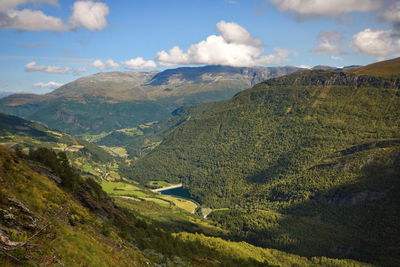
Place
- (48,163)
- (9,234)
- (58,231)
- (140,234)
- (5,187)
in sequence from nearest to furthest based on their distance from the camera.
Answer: (9,234) → (58,231) → (5,187) → (48,163) → (140,234)

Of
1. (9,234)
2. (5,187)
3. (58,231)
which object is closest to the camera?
(9,234)

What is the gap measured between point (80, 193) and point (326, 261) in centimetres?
18199

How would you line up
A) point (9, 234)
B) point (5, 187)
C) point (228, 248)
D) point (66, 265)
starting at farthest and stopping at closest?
1. point (228, 248)
2. point (5, 187)
3. point (66, 265)
4. point (9, 234)

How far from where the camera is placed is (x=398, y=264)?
196 metres

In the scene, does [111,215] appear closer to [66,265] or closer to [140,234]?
[140,234]

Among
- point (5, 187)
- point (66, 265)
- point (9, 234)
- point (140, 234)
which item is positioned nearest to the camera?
point (9, 234)

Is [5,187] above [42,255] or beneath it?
above

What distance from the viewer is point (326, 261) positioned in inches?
7776

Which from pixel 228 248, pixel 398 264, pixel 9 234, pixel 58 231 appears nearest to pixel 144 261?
pixel 58 231

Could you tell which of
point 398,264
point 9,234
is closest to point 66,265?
point 9,234

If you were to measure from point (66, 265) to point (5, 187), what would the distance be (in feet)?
53.8

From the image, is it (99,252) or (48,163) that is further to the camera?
(48,163)

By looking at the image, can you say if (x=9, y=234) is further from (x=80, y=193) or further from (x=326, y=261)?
(x=326, y=261)

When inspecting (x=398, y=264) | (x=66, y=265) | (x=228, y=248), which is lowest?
→ (x=398, y=264)
